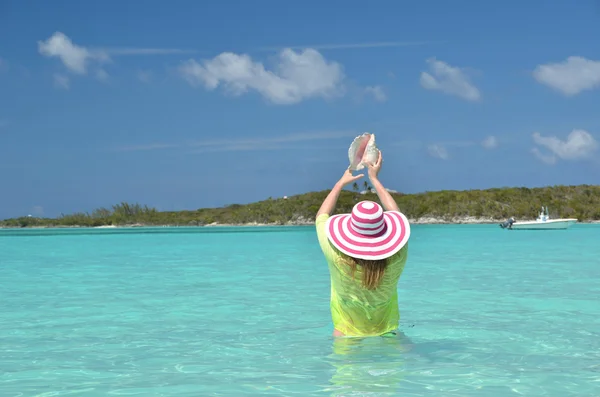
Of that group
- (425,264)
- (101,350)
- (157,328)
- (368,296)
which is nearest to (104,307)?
(157,328)

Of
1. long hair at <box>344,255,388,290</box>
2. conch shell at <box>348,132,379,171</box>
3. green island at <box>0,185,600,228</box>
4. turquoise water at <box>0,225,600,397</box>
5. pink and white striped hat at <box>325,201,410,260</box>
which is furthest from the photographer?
green island at <box>0,185,600,228</box>

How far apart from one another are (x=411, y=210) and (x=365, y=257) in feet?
460

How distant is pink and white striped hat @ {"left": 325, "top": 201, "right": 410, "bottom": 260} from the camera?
5105mm

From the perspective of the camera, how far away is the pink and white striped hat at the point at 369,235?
16.8 ft

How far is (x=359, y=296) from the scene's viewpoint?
5.70 m

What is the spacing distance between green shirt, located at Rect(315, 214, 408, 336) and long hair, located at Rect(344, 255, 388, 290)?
31mm

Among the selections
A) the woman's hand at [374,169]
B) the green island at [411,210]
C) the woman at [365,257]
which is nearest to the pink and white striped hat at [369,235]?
the woman at [365,257]

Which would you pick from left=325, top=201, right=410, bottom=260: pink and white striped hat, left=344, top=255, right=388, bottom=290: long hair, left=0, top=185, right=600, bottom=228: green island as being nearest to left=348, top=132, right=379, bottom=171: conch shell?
left=325, top=201, right=410, bottom=260: pink and white striped hat

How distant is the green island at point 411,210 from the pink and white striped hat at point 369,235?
425 ft

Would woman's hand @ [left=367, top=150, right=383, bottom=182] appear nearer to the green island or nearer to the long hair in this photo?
the long hair

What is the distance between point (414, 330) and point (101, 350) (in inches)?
152

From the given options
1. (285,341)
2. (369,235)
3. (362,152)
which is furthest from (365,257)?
(285,341)

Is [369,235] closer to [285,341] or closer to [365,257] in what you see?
[365,257]

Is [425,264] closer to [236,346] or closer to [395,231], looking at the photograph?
[236,346]
